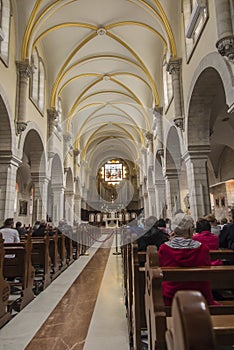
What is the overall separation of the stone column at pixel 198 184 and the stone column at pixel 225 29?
11.9 feet

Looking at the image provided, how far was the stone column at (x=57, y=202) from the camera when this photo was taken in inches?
580

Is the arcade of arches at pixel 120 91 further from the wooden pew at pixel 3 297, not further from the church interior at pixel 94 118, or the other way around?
the wooden pew at pixel 3 297

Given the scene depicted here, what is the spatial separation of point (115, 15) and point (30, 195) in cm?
1315

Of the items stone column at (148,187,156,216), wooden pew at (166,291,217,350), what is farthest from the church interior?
stone column at (148,187,156,216)

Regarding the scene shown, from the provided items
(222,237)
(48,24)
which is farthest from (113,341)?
(48,24)

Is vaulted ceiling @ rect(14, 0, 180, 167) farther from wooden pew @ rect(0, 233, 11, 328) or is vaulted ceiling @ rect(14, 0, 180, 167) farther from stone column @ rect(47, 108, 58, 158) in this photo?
wooden pew @ rect(0, 233, 11, 328)

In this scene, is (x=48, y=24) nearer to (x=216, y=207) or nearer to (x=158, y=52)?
(x=158, y=52)

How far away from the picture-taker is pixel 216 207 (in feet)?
46.5

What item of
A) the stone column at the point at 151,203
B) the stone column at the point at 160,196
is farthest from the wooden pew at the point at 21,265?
the stone column at the point at 151,203

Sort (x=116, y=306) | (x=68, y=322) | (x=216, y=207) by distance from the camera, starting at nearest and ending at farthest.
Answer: (x=68, y=322) → (x=116, y=306) → (x=216, y=207)

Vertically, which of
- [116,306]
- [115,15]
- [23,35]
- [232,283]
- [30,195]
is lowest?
[116,306]

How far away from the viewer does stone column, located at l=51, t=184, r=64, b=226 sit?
14.7 meters

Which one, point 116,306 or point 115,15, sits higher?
point 115,15

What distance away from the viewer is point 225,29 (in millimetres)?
5008
